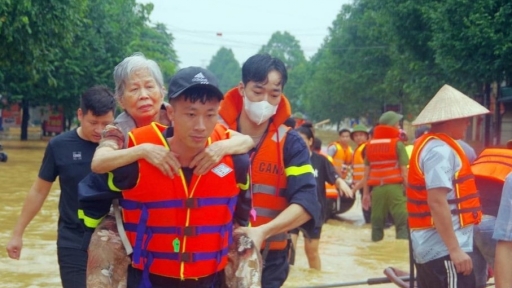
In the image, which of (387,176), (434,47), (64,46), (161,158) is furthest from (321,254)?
(434,47)

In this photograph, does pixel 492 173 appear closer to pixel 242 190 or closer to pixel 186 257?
pixel 242 190

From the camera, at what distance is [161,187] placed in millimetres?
3393

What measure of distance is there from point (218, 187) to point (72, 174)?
7.95 feet

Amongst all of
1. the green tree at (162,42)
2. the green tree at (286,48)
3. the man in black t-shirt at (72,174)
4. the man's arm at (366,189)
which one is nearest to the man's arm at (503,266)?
the man in black t-shirt at (72,174)

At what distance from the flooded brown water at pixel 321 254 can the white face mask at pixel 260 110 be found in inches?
212

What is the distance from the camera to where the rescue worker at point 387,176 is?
13.5m

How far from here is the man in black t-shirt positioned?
5.62 metres

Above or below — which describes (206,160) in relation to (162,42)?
below

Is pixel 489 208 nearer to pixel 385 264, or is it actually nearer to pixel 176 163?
pixel 176 163

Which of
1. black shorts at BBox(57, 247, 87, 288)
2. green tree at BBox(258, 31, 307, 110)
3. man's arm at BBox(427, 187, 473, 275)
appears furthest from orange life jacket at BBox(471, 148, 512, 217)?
green tree at BBox(258, 31, 307, 110)

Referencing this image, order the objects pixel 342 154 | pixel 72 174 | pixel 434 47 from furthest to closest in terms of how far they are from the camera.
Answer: pixel 434 47 → pixel 342 154 → pixel 72 174

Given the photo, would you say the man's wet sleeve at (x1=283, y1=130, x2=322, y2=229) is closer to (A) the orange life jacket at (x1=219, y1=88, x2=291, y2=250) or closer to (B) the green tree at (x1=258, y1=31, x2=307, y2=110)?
(A) the orange life jacket at (x1=219, y1=88, x2=291, y2=250)

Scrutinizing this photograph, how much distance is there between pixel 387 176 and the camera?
1357 cm

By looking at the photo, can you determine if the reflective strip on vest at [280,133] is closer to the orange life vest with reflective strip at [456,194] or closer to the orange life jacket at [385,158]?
the orange life vest with reflective strip at [456,194]
